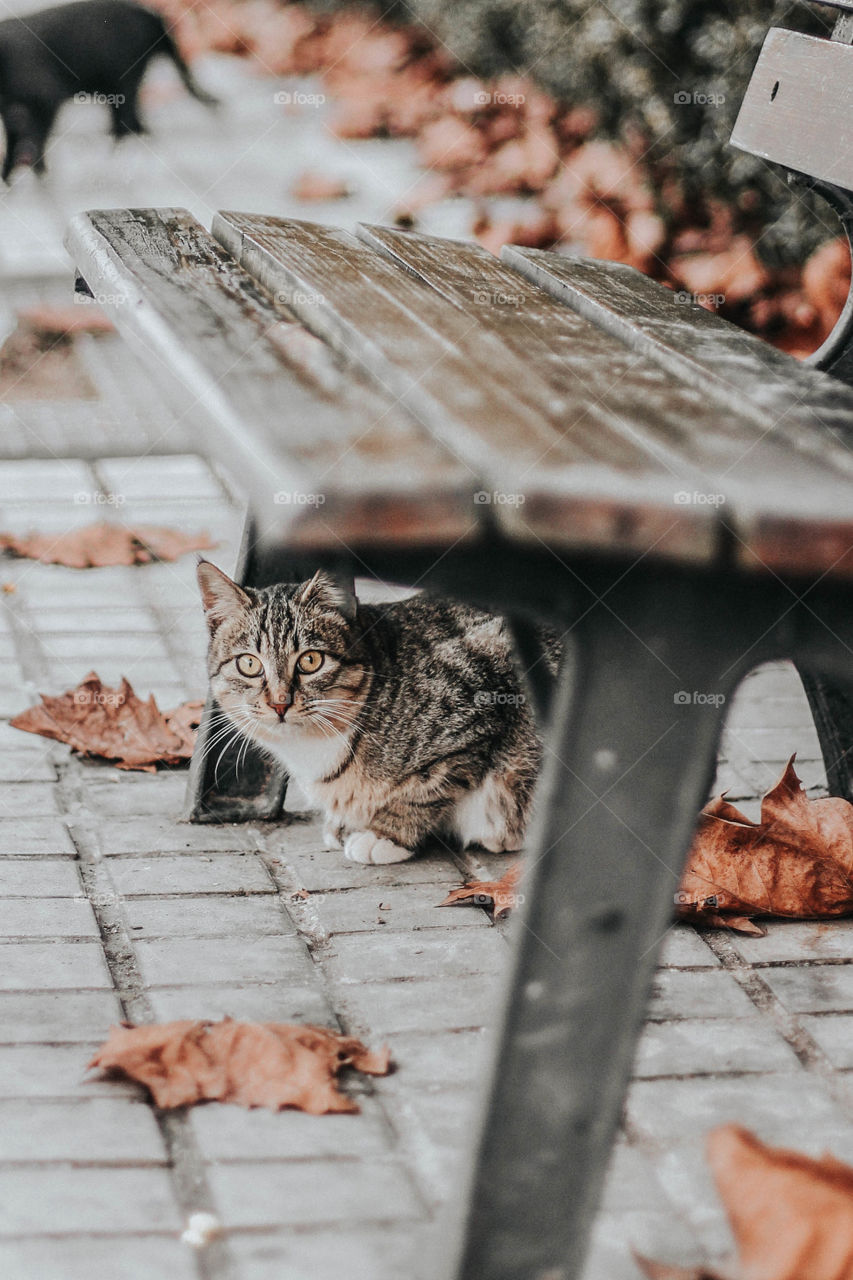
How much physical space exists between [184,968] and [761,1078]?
3.01ft

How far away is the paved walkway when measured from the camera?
5.06 ft

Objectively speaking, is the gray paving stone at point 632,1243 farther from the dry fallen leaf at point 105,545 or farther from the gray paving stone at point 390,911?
the dry fallen leaf at point 105,545

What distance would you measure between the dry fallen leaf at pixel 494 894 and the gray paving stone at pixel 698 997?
315mm

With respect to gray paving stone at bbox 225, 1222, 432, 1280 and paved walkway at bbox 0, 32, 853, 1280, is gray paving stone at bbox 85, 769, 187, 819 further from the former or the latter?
gray paving stone at bbox 225, 1222, 432, 1280

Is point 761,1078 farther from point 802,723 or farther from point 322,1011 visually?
point 802,723

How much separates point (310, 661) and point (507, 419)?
1.39 meters

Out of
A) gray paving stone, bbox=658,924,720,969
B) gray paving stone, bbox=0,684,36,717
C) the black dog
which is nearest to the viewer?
gray paving stone, bbox=658,924,720,969

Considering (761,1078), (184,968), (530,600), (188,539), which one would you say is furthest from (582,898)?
(188,539)

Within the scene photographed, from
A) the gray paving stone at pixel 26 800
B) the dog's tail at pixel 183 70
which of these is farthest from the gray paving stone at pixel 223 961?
the dog's tail at pixel 183 70

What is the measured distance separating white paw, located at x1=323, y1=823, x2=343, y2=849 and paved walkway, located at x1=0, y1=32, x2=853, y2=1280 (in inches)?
1.3

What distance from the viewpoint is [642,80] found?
17.2 ft

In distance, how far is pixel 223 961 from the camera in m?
2.13

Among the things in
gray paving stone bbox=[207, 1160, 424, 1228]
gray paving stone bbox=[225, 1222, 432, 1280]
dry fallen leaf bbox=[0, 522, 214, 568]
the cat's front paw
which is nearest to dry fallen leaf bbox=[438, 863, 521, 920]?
the cat's front paw

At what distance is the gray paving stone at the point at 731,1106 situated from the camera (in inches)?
69.2
